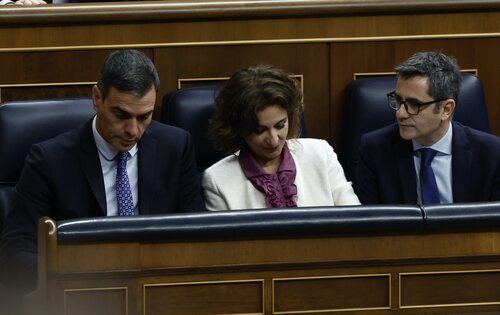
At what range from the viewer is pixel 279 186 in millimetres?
1610

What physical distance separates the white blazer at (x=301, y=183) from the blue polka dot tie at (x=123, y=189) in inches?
5.0

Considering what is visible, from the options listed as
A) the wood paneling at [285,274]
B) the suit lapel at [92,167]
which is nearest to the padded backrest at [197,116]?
the suit lapel at [92,167]

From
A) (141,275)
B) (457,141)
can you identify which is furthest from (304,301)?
(457,141)

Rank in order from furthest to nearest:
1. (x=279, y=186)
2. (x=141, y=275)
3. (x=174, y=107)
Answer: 1. (x=174, y=107)
2. (x=279, y=186)
3. (x=141, y=275)

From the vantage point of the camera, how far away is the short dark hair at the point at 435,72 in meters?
1.67

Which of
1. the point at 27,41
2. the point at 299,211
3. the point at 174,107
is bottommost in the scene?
the point at 299,211

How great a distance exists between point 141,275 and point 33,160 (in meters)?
0.41

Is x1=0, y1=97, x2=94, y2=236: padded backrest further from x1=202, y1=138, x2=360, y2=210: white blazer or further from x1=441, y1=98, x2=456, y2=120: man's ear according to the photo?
x1=441, y1=98, x2=456, y2=120: man's ear

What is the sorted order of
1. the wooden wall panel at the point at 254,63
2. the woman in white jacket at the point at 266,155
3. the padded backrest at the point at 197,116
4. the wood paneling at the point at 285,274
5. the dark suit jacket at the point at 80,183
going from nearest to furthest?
the wood paneling at the point at 285,274, the dark suit jacket at the point at 80,183, the woman in white jacket at the point at 266,155, the padded backrest at the point at 197,116, the wooden wall panel at the point at 254,63

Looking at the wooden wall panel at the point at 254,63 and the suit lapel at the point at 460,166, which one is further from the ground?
the wooden wall panel at the point at 254,63

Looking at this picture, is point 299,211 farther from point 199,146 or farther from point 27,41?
point 27,41

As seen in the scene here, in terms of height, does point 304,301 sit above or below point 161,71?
below

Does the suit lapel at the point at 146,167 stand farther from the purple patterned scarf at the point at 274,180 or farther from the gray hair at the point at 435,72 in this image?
the gray hair at the point at 435,72

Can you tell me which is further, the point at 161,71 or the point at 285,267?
the point at 161,71
